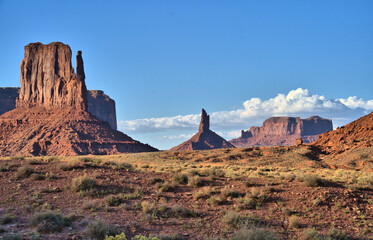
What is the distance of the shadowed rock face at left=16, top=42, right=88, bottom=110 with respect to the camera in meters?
120

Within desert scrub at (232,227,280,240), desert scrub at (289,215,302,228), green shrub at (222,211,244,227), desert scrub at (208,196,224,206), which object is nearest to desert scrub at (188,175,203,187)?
desert scrub at (208,196,224,206)

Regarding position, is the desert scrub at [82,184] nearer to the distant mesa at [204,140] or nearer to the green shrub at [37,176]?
the green shrub at [37,176]

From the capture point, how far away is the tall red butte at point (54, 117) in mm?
92375

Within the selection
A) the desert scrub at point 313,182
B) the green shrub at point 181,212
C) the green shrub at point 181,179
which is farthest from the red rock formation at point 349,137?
the green shrub at point 181,212

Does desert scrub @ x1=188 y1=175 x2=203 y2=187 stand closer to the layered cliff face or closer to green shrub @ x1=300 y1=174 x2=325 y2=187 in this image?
green shrub @ x1=300 y1=174 x2=325 y2=187

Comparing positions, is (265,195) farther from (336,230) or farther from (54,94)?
(54,94)

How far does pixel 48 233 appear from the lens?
11.0 metres

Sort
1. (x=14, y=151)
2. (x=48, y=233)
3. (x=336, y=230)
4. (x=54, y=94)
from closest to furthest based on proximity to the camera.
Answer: (x=48, y=233)
(x=336, y=230)
(x=14, y=151)
(x=54, y=94)

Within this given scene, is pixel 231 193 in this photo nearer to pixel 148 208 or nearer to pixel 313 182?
pixel 148 208

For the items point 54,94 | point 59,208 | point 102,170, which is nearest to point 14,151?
point 54,94

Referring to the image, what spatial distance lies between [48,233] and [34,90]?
131121 millimetres

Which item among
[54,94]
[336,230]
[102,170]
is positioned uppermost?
[54,94]

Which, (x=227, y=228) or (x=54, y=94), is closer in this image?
(x=227, y=228)

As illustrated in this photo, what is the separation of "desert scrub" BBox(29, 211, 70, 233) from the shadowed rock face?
4398 inches
